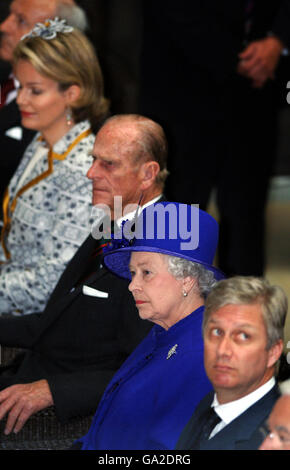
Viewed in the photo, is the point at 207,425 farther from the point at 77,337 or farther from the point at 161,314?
the point at 77,337

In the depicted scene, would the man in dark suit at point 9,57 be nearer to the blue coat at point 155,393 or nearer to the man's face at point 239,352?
the blue coat at point 155,393

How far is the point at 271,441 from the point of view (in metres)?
→ 1.72

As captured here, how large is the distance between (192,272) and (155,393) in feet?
1.06

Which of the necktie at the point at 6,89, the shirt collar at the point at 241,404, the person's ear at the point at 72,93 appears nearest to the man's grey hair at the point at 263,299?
the shirt collar at the point at 241,404

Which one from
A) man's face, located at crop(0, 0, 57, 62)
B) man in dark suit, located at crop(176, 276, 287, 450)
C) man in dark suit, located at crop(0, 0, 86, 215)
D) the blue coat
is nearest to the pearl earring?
man in dark suit, located at crop(0, 0, 86, 215)

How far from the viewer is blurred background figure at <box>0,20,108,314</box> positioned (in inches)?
130

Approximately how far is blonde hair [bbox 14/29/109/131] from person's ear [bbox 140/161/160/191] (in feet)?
2.34

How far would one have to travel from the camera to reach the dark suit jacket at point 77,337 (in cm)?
277

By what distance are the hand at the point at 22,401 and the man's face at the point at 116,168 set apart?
2.16 feet

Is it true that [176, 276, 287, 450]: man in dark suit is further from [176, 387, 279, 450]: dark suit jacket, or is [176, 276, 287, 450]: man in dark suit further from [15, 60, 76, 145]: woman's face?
[15, 60, 76, 145]: woman's face

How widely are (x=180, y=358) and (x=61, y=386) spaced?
66 centimetres

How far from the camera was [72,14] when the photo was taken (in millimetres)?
4211

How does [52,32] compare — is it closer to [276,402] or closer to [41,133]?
[41,133]

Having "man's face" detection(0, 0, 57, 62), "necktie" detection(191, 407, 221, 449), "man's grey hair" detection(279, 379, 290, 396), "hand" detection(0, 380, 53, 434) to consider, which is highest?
"man's face" detection(0, 0, 57, 62)
